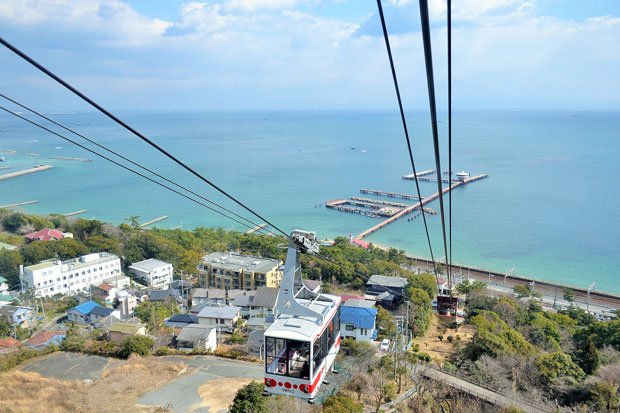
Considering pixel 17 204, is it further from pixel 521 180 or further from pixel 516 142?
pixel 516 142

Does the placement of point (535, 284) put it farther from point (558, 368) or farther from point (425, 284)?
point (558, 368)

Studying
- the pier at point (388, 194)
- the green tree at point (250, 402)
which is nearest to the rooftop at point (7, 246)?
the green tree at point (250, 402)

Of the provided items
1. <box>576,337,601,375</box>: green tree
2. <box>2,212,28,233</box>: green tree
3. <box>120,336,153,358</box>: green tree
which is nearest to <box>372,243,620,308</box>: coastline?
<box>576,337,601,375</box>: green tree

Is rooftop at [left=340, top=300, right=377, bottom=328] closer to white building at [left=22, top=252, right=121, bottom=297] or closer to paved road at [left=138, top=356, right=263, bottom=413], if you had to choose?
paved road at [left=138, top=356, right=263, bottom=413]

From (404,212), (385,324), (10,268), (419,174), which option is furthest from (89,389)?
(419,174)

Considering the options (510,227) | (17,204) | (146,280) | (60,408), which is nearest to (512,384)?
(60,408)

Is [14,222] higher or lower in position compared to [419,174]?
lower
